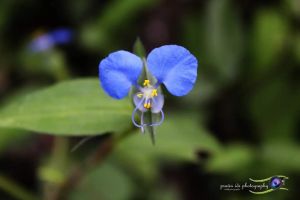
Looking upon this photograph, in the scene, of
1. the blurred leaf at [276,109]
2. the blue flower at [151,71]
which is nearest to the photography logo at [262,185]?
the blurred leaf at [276,109]

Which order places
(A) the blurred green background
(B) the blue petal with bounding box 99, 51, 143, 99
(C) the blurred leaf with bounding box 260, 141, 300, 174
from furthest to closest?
(C) the blurred leaf with bounding box 260, 141, 300, 174
(A) the blurred green background
(B) the blue petal with bounding box 99, 51, 143, 99

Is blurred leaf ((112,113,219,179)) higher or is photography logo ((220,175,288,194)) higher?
blurred leaf ((112,113,219,179))

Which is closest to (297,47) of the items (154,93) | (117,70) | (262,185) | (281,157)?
(281,157)

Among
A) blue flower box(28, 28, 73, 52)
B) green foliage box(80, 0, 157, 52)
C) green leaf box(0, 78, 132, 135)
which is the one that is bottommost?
green leaf box(0, 78, 132, 135)

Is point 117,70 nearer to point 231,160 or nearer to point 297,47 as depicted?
point 231,160

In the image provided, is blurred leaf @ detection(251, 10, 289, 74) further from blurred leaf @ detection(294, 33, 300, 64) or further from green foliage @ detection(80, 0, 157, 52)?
green foliage @ detection(80, 0, 157, 52)

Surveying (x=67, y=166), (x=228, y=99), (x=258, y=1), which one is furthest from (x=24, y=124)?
(x=258, y=1)

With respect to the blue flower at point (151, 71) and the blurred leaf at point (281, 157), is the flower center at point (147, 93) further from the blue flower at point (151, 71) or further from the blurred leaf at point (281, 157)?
the blurred leaf at point (281, 157)

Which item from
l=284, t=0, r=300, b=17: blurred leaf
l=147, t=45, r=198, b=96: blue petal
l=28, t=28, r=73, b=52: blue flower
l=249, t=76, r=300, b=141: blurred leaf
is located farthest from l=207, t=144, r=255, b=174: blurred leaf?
l=147, t=45, r=198, b=96: blue petal
